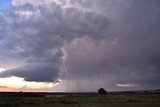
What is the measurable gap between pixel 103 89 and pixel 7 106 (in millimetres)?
106046

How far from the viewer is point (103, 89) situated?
152m

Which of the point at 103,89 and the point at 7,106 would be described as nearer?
the point at 7,106

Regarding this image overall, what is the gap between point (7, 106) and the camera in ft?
162

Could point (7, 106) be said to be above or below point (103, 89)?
below
